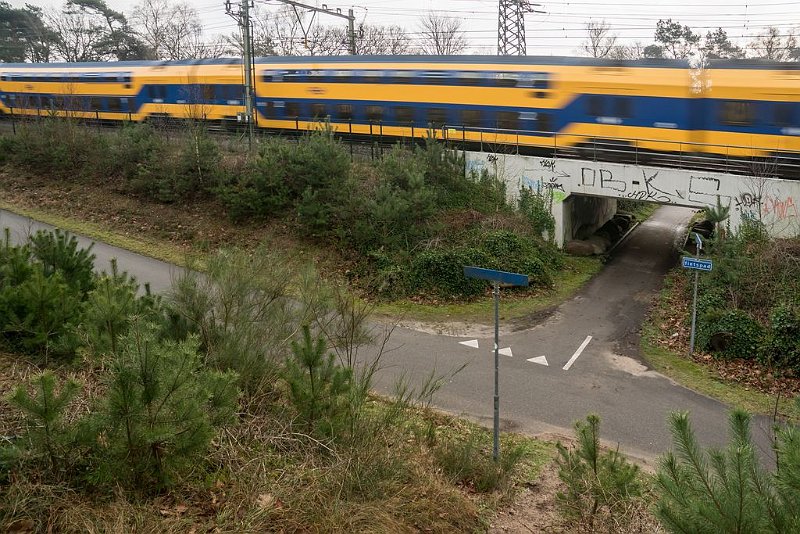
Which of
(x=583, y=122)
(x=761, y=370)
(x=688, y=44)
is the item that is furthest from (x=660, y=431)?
(x=688, y=44)

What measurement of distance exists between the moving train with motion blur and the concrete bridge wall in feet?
2.42

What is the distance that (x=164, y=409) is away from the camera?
181 inches

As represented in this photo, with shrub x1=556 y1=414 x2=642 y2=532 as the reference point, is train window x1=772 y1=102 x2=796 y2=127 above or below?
above

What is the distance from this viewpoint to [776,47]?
157 ft

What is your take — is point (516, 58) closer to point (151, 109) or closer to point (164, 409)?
point (151, 109)

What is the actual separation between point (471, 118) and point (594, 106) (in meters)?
4.43

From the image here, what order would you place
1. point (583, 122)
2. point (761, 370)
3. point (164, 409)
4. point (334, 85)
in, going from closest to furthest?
point (164, 409), point (761, 370), point (583, 122), point (334, 85)

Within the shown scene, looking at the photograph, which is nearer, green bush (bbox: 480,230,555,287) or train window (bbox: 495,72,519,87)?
green bush (bbox: 480,230,555,287)

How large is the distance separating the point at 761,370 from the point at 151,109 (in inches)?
1082

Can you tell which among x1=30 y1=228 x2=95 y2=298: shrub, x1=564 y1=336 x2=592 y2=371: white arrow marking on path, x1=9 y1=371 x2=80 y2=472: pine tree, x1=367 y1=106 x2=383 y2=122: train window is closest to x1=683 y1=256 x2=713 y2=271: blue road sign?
x1=564 y1=336 x2=592 y2=371: white arrow marking on path

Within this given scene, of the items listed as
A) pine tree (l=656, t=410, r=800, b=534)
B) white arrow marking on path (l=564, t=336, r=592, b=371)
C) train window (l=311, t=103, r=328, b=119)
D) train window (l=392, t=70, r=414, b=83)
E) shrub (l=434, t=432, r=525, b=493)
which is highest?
train window (l=392, t=70, r=414, b=83)

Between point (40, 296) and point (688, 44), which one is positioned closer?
point (40, 296)

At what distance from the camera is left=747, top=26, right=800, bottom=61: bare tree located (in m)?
45.2

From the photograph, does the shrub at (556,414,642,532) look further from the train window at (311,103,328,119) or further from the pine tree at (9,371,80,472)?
the train window at (311,103,328,119)
